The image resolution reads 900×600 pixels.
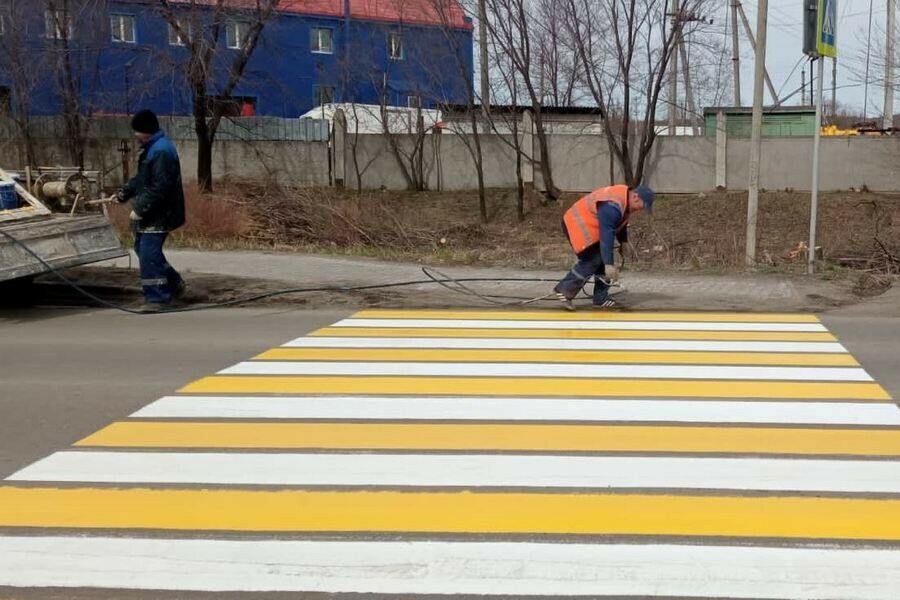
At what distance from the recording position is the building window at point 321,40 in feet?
148

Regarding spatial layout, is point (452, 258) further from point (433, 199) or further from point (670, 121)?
point (670, 121)

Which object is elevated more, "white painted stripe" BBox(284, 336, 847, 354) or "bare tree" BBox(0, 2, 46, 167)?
"bare tree" BBox(0, 2, 46, 167)

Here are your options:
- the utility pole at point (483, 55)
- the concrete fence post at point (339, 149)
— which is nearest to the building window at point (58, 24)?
the concrete fence post at point (339, 149)

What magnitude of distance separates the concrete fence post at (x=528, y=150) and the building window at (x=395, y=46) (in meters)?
4.88

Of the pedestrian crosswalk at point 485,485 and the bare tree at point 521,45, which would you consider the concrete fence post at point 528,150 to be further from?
the pedestrian crosswalk at point 485,485

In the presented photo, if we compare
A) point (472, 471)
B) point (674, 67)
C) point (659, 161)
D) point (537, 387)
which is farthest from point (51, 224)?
point (659, 161)

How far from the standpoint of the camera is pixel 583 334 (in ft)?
28.6

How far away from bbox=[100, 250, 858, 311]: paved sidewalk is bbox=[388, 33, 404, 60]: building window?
52.1 ft

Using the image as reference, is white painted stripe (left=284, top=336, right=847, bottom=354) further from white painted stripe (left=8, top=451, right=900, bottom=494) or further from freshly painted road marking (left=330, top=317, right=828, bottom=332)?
white painted stripe (left=8, top=451, right=900, bottom=494)

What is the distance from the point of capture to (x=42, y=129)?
90.8ft

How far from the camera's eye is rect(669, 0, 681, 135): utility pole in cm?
2389

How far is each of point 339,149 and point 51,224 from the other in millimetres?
19481

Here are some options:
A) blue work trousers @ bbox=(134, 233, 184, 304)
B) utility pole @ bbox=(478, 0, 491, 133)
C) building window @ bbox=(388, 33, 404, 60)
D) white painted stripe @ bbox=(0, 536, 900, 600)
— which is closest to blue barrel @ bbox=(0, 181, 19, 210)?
blue work trousers @ bbox=(134, 233, 184, 304)

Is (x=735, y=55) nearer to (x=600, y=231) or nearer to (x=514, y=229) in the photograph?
(x=514, y=229)
